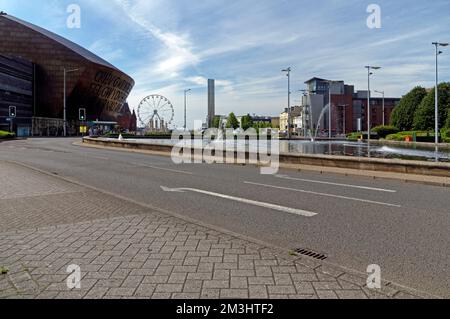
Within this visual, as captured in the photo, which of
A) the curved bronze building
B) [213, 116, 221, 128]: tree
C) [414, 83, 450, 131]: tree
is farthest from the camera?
[213, 116, 221, 128]: tree

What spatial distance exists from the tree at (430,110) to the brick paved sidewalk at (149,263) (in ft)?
256

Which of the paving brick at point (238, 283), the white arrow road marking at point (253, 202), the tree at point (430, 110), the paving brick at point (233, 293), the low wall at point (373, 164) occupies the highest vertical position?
the tree at point (430, 110)

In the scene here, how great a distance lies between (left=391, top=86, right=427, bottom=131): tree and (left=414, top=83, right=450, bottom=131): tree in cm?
421

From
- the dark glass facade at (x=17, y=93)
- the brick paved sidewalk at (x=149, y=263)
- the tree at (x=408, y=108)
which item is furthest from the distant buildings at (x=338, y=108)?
the brick paved sidewalk at (x=149, y=263)

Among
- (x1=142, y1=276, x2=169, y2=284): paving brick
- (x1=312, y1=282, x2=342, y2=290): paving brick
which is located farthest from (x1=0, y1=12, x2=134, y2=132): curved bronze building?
(x1=312, y1=282, x2=342, y2=290): paving brick

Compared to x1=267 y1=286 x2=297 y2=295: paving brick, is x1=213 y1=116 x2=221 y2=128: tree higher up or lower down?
higher up

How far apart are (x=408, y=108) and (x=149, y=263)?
87.7 m

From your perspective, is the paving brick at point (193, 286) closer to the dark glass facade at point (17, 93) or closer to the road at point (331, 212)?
the road at point (331, 212)

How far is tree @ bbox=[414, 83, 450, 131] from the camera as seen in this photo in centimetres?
7194

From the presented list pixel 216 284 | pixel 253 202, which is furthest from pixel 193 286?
pixel 253 202

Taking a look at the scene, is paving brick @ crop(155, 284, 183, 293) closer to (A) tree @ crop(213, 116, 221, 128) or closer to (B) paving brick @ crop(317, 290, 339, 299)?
(B) paving brick @ crop(317, 290, 339, 299)

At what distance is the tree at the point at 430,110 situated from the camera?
71.9 metres

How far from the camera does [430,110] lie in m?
72.0

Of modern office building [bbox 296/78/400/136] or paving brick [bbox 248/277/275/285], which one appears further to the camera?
modern office building [bbox 296/78/400/136]
